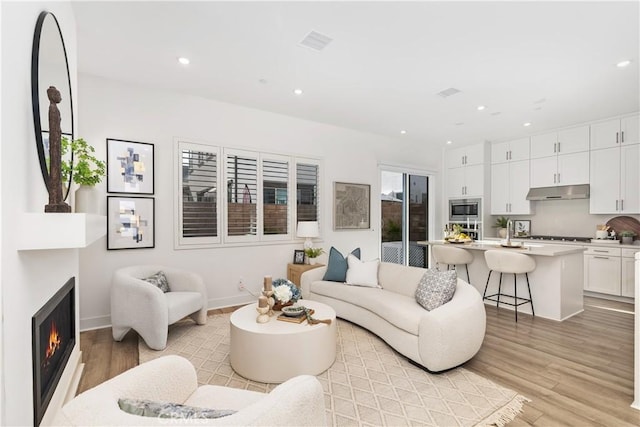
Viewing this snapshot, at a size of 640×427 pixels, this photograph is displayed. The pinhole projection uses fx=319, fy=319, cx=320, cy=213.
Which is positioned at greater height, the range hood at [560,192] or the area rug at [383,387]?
the range hood at [560,192]

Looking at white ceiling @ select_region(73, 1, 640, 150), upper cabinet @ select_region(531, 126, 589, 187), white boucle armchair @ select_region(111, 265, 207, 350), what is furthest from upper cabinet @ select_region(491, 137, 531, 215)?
white boucle armchair @ select_region(111, 265, 207, 350)

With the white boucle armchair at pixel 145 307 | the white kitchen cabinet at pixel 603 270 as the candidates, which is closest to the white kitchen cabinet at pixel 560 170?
the white kitchen cabinet at pixel 603 270

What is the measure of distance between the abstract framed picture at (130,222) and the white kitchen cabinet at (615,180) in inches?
261

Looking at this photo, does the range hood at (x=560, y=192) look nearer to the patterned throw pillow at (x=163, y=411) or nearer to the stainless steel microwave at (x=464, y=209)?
the stainless steel microwave at (x=464, y=209)

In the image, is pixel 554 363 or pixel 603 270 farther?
pixel 603 270

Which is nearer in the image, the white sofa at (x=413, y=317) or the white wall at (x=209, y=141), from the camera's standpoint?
the white sofa at (x=413, y=317)

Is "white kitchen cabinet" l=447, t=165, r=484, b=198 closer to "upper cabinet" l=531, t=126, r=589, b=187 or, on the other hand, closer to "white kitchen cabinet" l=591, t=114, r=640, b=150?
"upper cabinet" l=531, t=126, r=589, b=187

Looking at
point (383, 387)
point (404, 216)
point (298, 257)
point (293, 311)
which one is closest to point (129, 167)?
point (298, 257)

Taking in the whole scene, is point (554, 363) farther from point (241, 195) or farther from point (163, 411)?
point (241, 195)

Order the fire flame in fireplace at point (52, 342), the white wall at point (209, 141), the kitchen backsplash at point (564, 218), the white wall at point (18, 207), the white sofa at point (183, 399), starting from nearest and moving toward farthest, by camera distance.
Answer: the white sofa at point (183, 399) < the white wall at point (18, 207) < the fire flame in fireplace at point (52, 342) < the white wall at point (209, 141) < the kitchen backsplash at point (564, 218)

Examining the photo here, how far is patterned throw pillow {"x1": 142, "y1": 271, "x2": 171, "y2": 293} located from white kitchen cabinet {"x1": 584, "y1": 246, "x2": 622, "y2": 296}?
6.13m

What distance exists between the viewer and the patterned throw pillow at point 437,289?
2.86 meters

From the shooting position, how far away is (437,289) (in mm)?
2904

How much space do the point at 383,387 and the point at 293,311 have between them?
0.89 meters
